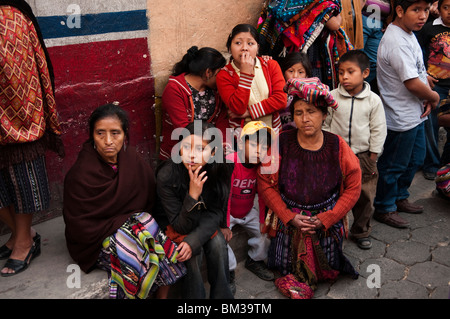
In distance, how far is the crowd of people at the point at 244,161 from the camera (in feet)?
8.99

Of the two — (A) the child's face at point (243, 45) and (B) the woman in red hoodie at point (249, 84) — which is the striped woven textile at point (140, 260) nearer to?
(B) the woman in red hoodie at point (249, 84)

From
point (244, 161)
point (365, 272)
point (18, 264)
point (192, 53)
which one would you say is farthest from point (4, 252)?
point (365, 272)

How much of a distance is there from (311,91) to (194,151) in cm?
89

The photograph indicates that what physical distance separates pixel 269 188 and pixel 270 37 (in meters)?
1.73

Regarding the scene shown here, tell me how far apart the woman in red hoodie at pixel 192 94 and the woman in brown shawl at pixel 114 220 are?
2.57 ft

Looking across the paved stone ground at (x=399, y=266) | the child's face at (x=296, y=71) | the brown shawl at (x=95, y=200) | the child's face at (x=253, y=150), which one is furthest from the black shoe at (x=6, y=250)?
the child's face at (x=296, y=71)

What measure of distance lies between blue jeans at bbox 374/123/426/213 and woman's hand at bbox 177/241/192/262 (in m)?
2.20

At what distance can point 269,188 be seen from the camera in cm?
328

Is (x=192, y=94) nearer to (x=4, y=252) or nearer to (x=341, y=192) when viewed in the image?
(x=341, y=192)

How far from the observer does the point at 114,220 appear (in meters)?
2.78

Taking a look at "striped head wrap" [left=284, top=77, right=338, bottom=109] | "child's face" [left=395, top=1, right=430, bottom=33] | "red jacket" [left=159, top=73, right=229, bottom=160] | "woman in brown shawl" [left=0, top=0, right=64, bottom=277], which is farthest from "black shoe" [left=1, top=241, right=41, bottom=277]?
"child's face" [left=395, top=1, right=430, bottom=33]

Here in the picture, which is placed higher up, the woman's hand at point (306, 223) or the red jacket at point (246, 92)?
the red jacket at point (246, 92)
